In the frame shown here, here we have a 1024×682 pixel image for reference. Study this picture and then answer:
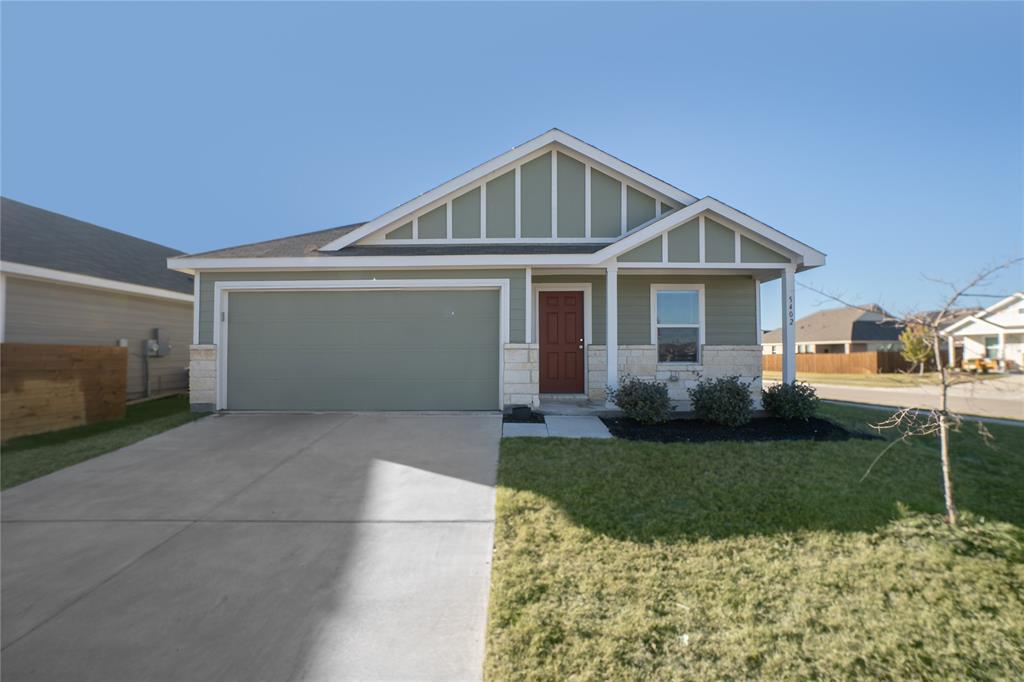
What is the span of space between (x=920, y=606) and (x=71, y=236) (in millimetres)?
17332

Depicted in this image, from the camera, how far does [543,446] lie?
231 inches

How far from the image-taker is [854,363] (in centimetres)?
2634

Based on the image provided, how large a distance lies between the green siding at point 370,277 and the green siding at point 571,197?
2.03 m

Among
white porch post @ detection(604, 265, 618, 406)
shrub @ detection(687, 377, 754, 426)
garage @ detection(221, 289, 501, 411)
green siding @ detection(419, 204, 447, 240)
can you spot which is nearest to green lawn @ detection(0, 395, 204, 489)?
garage @ detection(221, 289, 501, 411)

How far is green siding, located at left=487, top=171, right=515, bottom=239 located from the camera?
939cm

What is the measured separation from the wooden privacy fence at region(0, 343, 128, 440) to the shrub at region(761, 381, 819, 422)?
1251 centimetres

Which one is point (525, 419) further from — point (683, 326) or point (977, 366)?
point (977, 366)

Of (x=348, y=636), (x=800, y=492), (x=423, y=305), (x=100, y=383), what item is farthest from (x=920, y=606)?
(x=100, y=383)

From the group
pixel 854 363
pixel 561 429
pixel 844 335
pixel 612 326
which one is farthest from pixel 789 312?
pixel 844 335

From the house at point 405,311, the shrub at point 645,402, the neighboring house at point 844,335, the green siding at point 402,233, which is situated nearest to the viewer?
the shrub at point 645,402

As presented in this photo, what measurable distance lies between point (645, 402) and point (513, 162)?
5826mm

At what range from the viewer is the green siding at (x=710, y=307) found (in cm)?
945

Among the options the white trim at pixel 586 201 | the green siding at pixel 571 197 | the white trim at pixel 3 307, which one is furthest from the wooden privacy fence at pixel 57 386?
the white trim at pixel 586 201

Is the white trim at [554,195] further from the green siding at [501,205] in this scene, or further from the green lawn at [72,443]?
the green lawn at [72,443]
